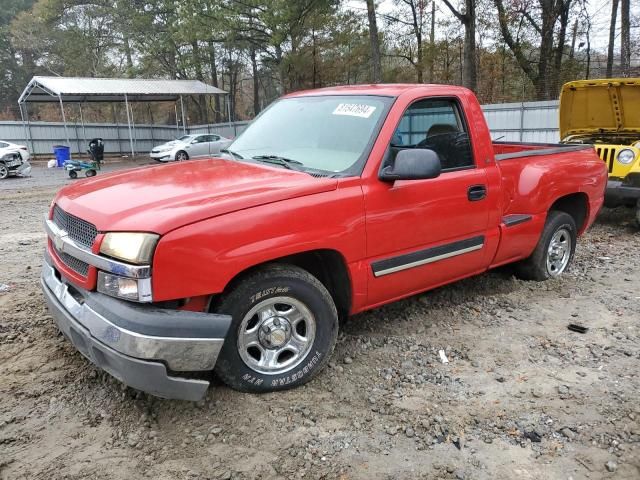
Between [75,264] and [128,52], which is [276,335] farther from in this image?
[128,52]

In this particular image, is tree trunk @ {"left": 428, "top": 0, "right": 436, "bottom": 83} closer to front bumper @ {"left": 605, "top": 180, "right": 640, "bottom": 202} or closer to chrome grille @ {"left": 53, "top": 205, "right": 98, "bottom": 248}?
front bumper @ {"left": 605, "top": 180, "right": 640, "bottom": 202}

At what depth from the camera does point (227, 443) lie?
2811 mm

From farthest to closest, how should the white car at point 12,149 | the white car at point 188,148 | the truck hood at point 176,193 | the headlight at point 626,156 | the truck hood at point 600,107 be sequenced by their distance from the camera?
the white car at point 188,148
the white car at point 12,149
the truck hood at point 600,107
the headlight at point 626,156
the truck hood at point 176,193

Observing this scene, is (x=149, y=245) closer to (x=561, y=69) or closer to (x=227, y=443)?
(x=227, y=443)

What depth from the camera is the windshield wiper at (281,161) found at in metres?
3.61

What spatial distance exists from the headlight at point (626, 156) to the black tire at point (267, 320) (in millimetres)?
6054

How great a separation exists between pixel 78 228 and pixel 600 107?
26.7 ft

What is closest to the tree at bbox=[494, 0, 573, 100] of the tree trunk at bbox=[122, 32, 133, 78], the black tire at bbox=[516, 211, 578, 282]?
the black tire at bbox=[516, 211, 578, 282]

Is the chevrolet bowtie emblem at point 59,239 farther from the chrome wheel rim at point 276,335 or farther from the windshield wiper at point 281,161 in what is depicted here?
the windshield wiper at point 281,161

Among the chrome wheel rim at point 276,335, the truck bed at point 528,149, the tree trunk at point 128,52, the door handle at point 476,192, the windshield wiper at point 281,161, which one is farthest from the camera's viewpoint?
the tree trunk at point 128,52

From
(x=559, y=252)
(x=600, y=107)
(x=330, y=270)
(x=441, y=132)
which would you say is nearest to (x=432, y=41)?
(x=600, y=107)

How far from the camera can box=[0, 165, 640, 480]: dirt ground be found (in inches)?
105

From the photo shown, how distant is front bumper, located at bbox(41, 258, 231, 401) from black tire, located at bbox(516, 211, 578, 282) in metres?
3.43

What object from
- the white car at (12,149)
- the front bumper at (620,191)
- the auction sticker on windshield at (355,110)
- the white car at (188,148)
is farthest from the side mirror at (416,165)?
the white car at (188,148)
